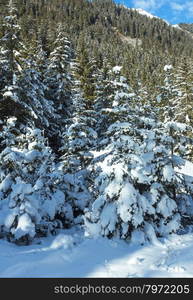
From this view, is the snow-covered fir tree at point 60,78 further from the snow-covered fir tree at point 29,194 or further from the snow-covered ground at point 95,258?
the snow-covered ground at point 95,258

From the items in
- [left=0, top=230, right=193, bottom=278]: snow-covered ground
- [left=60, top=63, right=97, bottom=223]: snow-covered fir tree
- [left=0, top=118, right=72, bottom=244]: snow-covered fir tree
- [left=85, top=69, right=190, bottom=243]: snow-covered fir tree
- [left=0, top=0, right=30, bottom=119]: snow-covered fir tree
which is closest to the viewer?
[left=0, top=230, right=193, bottom=278]: snow-covered ground

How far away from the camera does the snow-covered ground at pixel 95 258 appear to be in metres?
7.98

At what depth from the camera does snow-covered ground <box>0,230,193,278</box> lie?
26.2ft

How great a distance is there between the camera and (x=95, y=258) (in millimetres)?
9148

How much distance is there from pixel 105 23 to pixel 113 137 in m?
171

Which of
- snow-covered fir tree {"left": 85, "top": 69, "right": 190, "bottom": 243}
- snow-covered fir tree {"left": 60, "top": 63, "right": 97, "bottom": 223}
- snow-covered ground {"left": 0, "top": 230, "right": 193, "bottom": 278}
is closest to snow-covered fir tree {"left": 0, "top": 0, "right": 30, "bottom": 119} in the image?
snow-covered fir tree {"left": 60, "top": 63, "right": 97, "bottom": 223}

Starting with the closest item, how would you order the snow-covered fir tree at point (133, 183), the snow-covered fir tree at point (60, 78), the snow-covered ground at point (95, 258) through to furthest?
the snow-covered ground at point (95, 258) < the snow-covered fir tree at point (133, 183) < the snow-covered fir tree at point (60, 78)

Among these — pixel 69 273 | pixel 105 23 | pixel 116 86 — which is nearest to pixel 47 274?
pixel 69 273

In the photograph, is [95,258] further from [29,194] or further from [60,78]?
[60,78]

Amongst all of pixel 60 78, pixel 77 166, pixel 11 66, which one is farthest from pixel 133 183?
pixel 60 78

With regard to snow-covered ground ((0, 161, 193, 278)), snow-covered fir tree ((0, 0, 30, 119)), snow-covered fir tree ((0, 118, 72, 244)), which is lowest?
snow-covered ground ((0, 161, 193, 278))

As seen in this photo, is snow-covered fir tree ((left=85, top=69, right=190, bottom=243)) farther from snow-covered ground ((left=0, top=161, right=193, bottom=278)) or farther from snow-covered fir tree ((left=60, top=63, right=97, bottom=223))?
snow-covered fir tree ((left=60, top=63, right=97, bottom=223))

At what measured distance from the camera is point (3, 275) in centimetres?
771

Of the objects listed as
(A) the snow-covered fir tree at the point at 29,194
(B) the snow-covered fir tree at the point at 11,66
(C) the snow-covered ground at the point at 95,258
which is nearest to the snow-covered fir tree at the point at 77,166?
(A) the snow-covered fir tree at the point at 29,194
